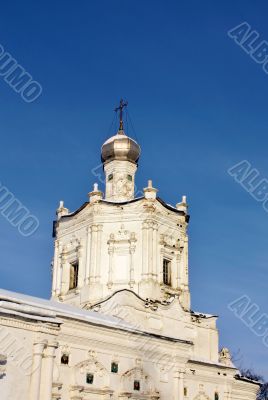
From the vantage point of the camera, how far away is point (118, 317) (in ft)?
92.9

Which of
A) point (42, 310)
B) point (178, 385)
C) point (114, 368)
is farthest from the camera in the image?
point (178, 385)

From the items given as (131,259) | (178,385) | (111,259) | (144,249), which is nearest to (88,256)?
(111,259)

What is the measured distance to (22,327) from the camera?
20562 millimetres

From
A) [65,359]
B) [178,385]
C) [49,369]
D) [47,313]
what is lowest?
[49,369]

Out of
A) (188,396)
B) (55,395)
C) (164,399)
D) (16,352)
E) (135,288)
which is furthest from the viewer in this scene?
(135,288)

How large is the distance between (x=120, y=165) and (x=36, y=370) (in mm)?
16346

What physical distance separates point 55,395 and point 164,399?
5535mm

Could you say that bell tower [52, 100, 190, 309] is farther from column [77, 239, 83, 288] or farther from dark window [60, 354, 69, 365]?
dark window [60, 354, 69, 365]

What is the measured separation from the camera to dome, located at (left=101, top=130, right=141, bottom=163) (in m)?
34.9

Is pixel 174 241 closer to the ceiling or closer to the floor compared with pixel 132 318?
closer to the ceiling

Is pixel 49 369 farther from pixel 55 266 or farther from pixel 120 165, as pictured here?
pixel 120 165

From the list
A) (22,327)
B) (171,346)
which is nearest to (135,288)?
(171,346)

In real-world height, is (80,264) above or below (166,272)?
above

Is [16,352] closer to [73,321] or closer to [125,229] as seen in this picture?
[73,321]
